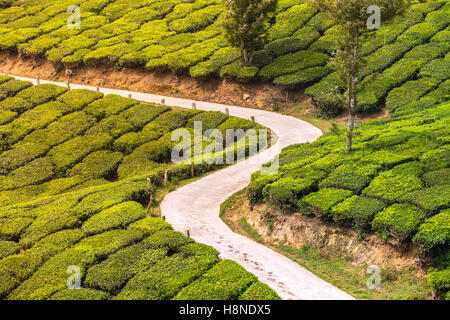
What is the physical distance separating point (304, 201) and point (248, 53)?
2434cm

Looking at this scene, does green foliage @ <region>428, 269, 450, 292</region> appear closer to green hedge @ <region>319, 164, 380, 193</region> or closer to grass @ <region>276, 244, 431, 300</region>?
grass @ <region>276, 244, 431, 300</region>

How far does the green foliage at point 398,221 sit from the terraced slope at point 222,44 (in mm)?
16249

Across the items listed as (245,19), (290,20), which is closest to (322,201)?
(245,19)

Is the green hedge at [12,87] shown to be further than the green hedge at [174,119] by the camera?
Yes

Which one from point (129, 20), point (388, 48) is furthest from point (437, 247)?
point (129, 20)

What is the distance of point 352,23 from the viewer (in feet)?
84.1

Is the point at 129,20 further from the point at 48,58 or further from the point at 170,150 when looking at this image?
the point at 170,150

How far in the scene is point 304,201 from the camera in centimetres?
2250

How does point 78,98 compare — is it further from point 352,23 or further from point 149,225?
point 352,23

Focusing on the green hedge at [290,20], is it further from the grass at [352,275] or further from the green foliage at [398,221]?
the green foliage at [398,221]

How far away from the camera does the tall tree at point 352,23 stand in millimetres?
25641

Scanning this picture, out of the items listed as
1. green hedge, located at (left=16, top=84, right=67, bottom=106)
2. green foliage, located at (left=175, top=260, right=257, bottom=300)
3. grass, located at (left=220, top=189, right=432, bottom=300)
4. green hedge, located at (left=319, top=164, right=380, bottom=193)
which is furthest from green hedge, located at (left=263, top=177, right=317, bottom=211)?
green hedge, located at (left=16, top=84, right=67, bottom=106)

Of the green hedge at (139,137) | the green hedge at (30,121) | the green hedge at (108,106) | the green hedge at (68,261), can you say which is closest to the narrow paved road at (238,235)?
the green hedge at (68,261)

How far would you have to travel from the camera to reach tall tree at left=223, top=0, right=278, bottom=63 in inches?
1597
